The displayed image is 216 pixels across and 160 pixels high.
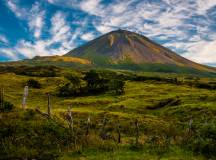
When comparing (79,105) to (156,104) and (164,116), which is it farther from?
(164,116)

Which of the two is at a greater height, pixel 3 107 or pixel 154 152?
pixel 3 107

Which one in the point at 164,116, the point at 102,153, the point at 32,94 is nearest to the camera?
the point at 102,153

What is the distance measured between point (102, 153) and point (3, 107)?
33.2ft

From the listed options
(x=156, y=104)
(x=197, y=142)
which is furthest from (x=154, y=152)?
(x=156, y=104)

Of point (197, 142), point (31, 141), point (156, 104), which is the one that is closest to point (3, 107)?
point (31, 141)

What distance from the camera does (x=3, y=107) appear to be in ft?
97.5

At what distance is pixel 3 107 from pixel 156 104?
60.8 metres

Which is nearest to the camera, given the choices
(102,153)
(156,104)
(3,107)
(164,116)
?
(102,153)

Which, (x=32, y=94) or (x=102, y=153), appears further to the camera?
(x=32, y=94)

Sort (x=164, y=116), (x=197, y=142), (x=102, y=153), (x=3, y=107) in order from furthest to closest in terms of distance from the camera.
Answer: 1. (x=164, y=116)
2. (x=3, y=107)
3. (x=197, y=142)
4. (x=102, y=153)

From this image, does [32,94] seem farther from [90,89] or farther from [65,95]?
[90,89]

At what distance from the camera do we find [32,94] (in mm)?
115250

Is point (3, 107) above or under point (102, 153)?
above

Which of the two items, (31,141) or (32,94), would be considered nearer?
(31,141)
